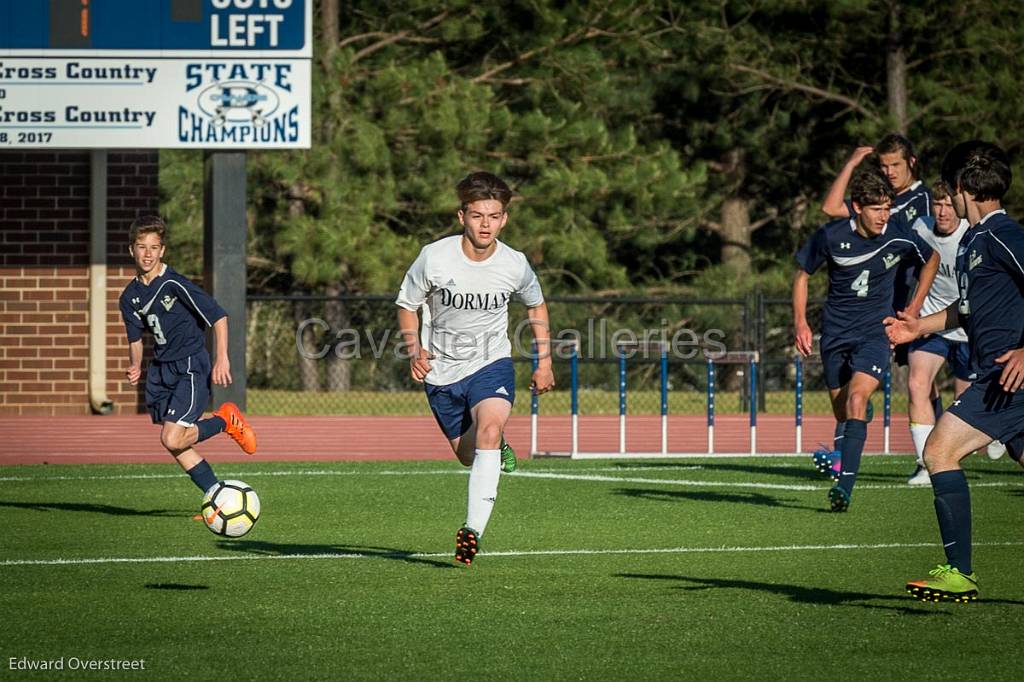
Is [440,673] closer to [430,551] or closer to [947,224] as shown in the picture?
[430,551]

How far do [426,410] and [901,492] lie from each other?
13.4 meters

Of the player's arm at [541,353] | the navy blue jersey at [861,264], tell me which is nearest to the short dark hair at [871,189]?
the navy blue jersey at [861,264]

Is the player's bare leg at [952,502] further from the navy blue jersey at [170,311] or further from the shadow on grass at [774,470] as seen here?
the shadow on grass at [774,470]

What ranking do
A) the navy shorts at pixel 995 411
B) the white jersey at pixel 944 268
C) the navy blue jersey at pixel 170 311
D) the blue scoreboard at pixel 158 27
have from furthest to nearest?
the blue scoreboard at pixel 158 27 → the white jersey at pixel 944 268 → the navy blue jersey at pixel 170 311 → the navy shorts at pixel 995 411

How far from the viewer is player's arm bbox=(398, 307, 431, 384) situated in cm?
869

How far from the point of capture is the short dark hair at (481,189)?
28.4 feet

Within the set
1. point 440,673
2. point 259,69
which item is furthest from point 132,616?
point 259,69

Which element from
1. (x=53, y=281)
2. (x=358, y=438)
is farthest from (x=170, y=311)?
(x=53, y=281)

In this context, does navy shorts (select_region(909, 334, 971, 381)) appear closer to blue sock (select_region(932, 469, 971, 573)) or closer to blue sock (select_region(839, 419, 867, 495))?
blue sock (select_region(839, 419, 867, 495))

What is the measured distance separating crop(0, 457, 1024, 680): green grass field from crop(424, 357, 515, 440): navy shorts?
757mm

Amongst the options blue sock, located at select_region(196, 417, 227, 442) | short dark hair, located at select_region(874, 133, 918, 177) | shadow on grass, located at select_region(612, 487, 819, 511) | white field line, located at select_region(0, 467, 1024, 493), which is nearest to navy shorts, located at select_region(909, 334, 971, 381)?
white field line, located at select_region(0, 467, 1024, 493)

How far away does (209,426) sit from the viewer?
36.7ft

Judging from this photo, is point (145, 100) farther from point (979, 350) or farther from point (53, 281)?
point (979, 350)

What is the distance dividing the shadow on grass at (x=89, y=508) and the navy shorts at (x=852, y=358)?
14.9ft
